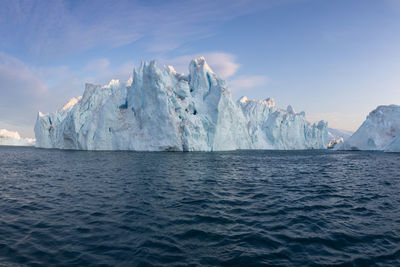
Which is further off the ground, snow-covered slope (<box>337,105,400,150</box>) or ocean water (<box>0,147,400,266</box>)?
snow-covered slope (<box>337,105,400,150</box>)

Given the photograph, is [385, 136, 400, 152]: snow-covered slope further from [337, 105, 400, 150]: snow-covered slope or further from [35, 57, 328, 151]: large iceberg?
[35, 57, 328, 151]: large iceberg

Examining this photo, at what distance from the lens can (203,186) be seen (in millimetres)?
11867

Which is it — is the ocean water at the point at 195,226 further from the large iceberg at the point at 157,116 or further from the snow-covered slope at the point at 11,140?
the snow-covered slope at the point at 11,140

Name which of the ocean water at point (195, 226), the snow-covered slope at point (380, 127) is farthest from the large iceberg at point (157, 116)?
the snow-covered slope at point (380, 127)

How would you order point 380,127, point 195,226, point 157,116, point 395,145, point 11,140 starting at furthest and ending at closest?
1. point 11,140
2. point 380,127
3. point 395,145
4. point 157,116
5. point 195,226

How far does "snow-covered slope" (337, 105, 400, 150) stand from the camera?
54625 millimetres

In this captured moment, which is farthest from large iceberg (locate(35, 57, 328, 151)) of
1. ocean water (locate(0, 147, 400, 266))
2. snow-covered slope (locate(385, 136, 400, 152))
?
snow-covered slope (locate(385, 136, 400, 152))

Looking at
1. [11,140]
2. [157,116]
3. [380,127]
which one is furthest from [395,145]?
[11,140]

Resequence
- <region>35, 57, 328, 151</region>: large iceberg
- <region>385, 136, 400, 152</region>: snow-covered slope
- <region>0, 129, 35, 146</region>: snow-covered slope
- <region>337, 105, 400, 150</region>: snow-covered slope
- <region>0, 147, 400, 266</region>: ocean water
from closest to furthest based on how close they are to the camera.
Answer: <region>0, 147, 400, 266</region>: ocean water, <region>35, 57, 328, 151</region>: large iceberg, <region>385, 136, 400, 152</region>: snow-covered slope, <region>337, 105, 400, 150</region>: snow-covered slope, <region>0, 129, 35, 146</region>: snow-covered slope

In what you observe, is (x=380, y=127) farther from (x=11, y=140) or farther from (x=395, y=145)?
(x=11, y=140)

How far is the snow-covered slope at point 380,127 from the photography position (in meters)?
54.6

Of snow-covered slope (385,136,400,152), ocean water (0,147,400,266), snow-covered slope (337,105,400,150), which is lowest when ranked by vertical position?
ocean water (0,147,400,266)

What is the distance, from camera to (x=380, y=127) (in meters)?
55.2

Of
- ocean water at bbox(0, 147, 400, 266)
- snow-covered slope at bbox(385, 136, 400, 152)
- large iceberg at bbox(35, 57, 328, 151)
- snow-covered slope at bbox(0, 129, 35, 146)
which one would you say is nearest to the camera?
ocean water at bbox(0, 147, 400, 266)
